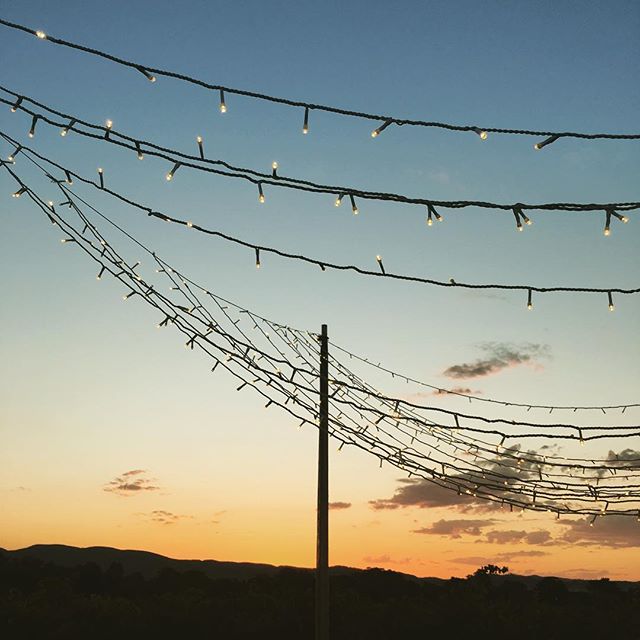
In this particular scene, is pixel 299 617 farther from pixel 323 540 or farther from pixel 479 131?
pixel 479 131

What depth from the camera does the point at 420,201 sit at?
374 centimetres

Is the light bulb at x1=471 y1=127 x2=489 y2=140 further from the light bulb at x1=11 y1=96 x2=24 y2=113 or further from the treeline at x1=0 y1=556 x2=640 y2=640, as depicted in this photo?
the treeline at x1=0 y1=556 x2=640 y2=640

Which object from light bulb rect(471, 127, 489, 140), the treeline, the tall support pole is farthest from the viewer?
the treeline

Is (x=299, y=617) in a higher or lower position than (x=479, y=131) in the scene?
lower

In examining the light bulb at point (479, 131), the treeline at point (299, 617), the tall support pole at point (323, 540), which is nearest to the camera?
the light bulb at point (479, 131)

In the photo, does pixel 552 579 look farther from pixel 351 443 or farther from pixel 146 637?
pixel 351 443

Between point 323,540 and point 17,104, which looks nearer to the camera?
point 17,104

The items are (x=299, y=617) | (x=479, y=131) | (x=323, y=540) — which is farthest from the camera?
(x=299, y=617)

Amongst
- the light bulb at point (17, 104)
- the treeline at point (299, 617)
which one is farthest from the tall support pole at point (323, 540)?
the treeline at point (299, 617)

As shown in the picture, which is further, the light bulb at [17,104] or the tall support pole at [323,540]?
the tall support pole at [323,540]

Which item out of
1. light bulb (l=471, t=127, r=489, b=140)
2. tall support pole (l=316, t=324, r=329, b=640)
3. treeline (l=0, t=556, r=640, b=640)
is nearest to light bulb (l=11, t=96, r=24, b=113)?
light bulb (l=471, t=127, r=489, b=140)

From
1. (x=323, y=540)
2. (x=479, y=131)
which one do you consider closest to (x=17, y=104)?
(x=479, y=131)

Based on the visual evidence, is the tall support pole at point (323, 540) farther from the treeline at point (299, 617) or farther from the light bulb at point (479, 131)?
the treeline at point (299, 617)

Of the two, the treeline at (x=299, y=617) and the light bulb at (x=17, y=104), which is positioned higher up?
the light bulb at (x=17, y=104)
